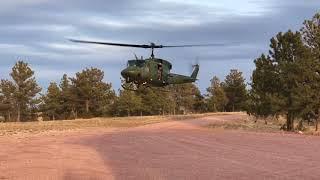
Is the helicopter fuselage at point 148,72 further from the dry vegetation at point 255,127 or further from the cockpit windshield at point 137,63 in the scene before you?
the dry vegetation at point 255,127

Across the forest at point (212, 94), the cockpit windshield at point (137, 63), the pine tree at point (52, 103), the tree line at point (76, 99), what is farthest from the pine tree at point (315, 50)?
the pine tree at point (52, 103)

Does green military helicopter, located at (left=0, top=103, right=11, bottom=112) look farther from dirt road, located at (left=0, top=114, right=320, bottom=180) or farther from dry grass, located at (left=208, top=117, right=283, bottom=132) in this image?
dirt road, located at (left=0, top=114, right=320, bottom=180)

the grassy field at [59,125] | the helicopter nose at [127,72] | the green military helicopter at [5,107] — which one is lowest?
the grassy field at [59,125]

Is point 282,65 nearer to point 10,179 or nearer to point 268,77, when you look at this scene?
point 268,77

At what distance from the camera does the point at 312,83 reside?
4062 centimetres

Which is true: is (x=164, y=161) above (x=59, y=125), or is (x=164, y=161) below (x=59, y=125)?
below

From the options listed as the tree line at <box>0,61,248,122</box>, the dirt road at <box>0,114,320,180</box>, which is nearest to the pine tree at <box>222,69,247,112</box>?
the tree line at <box>0,61,248,122</box>

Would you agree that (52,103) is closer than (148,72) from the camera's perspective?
No

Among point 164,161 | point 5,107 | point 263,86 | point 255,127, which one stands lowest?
point 164,161

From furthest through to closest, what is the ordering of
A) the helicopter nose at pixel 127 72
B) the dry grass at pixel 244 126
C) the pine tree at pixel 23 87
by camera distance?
the pine tree at pixel 23 87
the dry grass at pixel 244 126
the helicopter nose at pixel 127 72

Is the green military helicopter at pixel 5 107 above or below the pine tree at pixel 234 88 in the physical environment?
below

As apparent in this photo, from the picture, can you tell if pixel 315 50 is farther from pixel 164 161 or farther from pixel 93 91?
pixel 93 91

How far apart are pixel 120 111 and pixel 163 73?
2090 inches

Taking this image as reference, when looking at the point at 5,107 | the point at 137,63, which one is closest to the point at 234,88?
the point at 5,107
